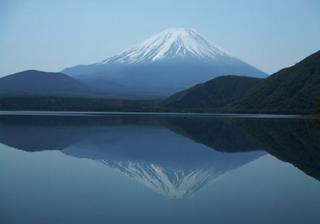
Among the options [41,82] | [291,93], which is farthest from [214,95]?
[41,82]

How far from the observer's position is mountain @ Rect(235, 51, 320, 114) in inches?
2489

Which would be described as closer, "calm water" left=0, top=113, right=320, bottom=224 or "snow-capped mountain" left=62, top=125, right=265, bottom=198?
"calm water" left=0, top=113, right=320, bottom=224

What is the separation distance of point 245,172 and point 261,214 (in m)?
4.65

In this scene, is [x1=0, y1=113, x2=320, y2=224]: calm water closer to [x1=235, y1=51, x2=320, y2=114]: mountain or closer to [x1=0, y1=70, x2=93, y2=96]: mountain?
[x1=235, y1=51, x2=320, y2=114]: mountain

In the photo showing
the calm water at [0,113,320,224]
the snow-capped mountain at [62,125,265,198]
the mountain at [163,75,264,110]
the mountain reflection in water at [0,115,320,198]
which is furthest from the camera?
the mountain at [163,75,264,110]

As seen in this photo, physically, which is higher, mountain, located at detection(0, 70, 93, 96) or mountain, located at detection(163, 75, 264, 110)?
mountain, located at detection(0, 70, 93, 96)

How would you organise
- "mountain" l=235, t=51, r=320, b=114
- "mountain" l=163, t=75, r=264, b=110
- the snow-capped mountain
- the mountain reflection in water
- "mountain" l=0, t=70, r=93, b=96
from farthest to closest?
"mountain" l=0, t=70, r=93, b=96
"mountain" l=163, t=75, r=264, b=110
"mountain" l=235, t=51, r=320, b=114
the mountain reflection in water
the snow-capped mountain

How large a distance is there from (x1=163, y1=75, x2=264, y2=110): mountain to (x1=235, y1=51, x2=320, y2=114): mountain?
419 inches

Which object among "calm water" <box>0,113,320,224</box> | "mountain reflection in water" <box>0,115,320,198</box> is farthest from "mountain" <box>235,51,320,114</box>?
"calm water" <box>0,113,320,224</box>

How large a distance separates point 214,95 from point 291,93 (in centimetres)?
2388

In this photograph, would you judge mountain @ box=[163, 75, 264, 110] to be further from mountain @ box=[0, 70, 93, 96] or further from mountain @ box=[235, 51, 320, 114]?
mountain @ box=[0, 70, 93, 96]

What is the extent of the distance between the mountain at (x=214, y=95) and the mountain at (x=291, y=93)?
1064cm

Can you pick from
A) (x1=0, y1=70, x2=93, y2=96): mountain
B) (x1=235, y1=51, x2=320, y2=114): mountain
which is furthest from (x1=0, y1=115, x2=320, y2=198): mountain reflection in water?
(x1=0, y1=70, x2=93, y2=96): mountain

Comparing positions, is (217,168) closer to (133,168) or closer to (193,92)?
(133,168)
